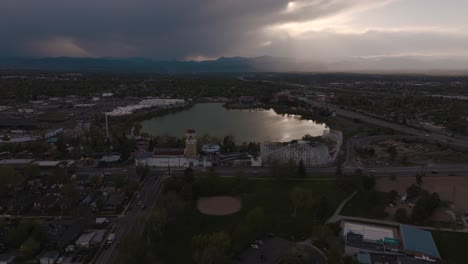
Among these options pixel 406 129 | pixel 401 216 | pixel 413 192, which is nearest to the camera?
pixel 401 216

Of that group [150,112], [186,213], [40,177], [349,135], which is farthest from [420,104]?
[40,177]

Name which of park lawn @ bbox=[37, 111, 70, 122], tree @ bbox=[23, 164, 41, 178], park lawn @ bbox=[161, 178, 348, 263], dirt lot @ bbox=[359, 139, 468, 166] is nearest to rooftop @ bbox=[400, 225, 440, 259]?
park lawn @ bbox=[161, 178, 348, 263]

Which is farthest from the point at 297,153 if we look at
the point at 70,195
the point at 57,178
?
the point at 57,178

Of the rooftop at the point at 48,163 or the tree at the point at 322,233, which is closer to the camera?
the tree at the point at 322,233

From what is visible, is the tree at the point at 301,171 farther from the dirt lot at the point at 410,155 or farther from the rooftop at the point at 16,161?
the rooftop at the point at 16,161

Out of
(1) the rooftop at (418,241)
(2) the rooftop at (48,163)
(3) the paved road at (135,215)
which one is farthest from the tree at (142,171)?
(1) the rooftop at (418,241)

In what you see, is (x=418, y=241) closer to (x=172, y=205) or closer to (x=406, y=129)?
(x=172, y=205)
